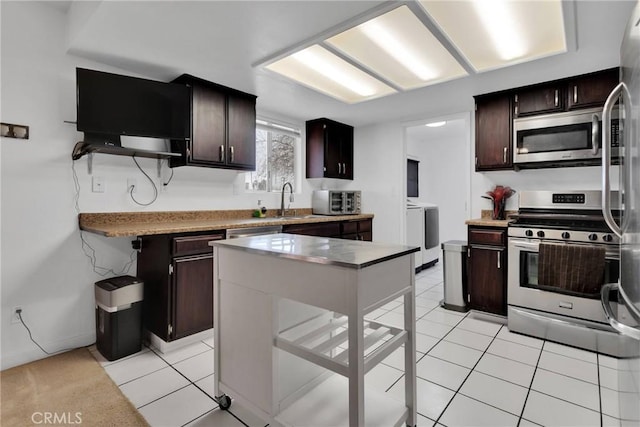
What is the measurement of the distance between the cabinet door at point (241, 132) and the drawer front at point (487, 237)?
2.43 metres

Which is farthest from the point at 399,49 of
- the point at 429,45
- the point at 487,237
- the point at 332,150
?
the point at 332,150

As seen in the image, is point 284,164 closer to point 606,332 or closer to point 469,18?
point 469,18

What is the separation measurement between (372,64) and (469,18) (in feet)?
2.72

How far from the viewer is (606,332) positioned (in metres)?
2.37

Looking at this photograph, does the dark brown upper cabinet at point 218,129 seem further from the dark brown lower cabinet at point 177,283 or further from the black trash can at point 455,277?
the black trash can at point 455,277

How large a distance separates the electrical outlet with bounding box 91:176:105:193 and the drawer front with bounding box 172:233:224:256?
0.85m

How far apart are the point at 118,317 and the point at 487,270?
3273mm

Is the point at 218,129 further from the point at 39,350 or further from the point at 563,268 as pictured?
the point at 563,268

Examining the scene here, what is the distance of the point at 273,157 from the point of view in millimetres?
4227

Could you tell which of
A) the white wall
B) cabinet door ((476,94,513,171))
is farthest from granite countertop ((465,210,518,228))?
the white wall

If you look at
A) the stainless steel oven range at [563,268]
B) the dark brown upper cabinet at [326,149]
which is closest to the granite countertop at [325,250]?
the stainless steel oven range at [563,268]

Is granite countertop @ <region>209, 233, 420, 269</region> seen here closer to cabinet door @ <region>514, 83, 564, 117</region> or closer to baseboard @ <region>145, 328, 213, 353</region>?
baseboard @ <region>145, 328, 213, 353</region>

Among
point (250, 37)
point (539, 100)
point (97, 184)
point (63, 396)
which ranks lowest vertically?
point (63, 396)

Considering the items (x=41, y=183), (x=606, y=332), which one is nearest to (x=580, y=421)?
(x=606, y=332)
